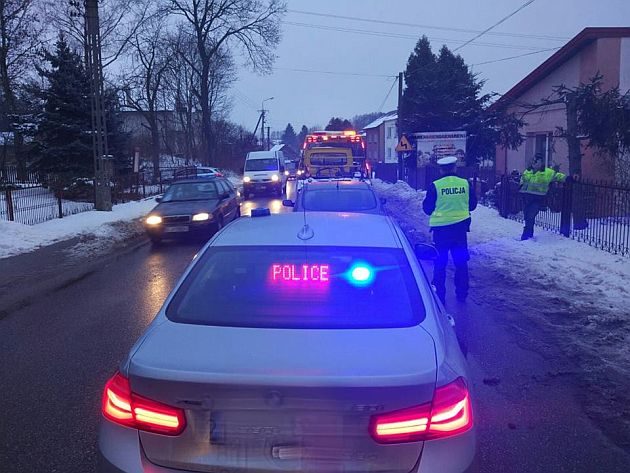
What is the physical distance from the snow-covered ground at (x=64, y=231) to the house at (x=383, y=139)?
49847mm

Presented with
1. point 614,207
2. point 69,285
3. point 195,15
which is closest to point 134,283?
point 69,285

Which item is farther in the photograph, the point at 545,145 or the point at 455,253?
the point at 545,145

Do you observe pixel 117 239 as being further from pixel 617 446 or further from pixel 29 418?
pixel 617 446

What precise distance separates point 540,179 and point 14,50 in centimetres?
3379

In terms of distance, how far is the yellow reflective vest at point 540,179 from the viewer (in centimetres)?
1271

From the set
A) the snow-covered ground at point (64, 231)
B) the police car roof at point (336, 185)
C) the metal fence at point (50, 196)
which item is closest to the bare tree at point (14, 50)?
the metal fence at point (50, 196)

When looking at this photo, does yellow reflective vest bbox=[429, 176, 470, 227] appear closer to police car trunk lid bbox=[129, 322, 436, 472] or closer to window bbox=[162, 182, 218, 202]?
police car trunk lid bbox=[129, 322, 436, 472]

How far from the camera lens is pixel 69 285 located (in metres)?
9.73

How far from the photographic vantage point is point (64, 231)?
52.4 feet

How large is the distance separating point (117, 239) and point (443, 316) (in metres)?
13.4

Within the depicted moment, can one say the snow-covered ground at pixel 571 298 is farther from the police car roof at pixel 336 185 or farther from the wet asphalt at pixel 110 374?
the police car roof at pixel 336 185

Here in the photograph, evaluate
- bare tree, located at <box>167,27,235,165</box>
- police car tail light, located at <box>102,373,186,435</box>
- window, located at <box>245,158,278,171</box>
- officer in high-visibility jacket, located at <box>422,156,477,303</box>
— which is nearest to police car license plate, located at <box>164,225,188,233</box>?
officer in high-visibility jacket, located at <box>422,156,477,303</box>

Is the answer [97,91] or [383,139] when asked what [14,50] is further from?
[383,139]

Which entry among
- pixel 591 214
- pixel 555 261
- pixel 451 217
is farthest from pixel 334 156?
pixel 451 217
